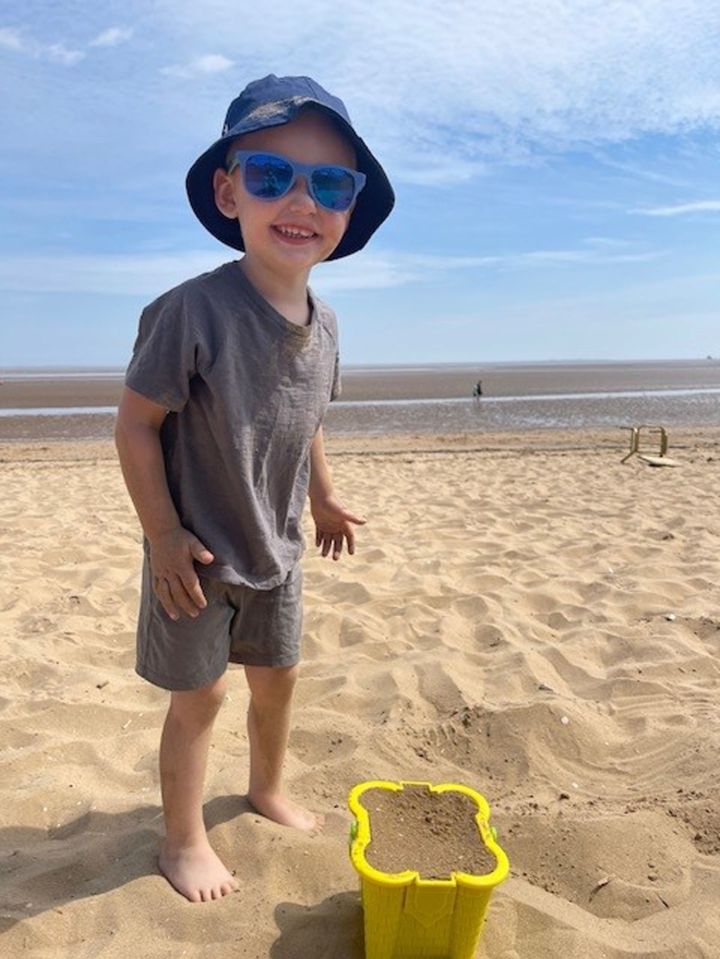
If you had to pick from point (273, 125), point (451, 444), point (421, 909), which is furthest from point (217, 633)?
point (451, 444)

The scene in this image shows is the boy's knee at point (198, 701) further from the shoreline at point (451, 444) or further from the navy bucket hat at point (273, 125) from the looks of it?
the shoreline at point (451, 444)

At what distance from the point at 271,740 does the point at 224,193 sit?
1478 mm

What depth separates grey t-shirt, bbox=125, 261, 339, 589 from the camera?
5.88 ft

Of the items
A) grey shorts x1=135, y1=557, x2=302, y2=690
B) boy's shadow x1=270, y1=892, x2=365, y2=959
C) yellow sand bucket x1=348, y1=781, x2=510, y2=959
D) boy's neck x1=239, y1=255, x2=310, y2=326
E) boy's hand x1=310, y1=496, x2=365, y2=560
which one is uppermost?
boy's neck x1=239, y1=255, x2=310, y2=326

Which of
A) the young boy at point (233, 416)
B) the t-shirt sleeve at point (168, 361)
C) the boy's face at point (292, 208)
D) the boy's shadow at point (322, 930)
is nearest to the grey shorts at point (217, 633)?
the young boy at point (233, 416)

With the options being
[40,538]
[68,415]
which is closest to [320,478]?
[40,538]

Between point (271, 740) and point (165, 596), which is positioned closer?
point (165, 596)

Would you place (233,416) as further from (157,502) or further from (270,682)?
(270,682)

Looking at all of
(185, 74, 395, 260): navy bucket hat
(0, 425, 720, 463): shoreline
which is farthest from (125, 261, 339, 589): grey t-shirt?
(0, 425, 720, 463): shoreline

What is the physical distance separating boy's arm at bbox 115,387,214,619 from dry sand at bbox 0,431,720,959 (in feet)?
2.59

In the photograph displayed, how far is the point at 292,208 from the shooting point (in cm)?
187

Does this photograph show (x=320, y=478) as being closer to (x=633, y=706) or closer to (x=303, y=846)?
(x=303, y=846)

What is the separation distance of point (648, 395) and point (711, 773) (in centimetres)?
2895

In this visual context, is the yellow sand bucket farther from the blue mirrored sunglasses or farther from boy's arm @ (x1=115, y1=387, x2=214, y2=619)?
the blue mirrored sunglasses
